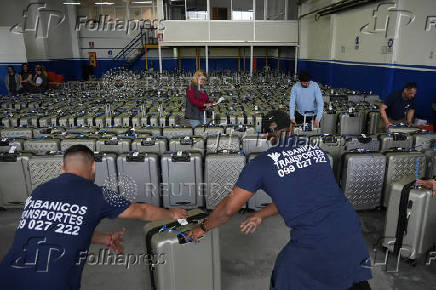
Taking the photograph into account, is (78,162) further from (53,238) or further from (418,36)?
(418,36)

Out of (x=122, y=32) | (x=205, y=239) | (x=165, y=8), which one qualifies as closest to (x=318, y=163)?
(x=205, y=239)

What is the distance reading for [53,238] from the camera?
1.44 meters

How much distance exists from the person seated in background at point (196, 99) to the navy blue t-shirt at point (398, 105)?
287 cm

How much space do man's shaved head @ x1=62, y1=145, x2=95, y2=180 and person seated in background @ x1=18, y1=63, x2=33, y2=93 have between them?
39.8ft

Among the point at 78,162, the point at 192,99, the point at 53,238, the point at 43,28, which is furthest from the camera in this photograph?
the point at 43,28

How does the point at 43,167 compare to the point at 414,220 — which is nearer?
the point at 414,220

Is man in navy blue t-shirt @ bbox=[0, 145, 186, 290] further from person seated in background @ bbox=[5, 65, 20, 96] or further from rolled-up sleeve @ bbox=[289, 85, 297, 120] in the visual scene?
person seated in background @ bbox=[5, 65, 20, 96]

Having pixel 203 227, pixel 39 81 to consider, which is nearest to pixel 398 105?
pixel 203 227

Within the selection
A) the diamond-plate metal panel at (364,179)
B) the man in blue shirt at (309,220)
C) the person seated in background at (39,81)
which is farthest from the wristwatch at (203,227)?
the person seated in background at (39,81)

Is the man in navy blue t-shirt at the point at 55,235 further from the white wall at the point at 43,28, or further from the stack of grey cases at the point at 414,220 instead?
the white wall at the point at 43,28

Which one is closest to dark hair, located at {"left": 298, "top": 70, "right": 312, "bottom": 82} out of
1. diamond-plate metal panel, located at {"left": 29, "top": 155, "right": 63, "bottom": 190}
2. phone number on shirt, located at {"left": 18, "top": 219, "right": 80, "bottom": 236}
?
diamond-plate metal panel, located at {"left": 29, "top": 155, "right": 63, "bottom": 190}

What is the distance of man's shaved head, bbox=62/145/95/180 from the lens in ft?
5.59

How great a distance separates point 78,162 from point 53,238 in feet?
1.41

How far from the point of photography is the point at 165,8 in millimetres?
14062
